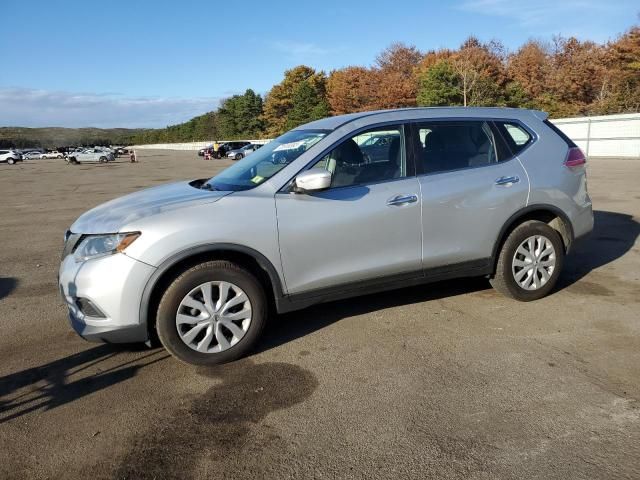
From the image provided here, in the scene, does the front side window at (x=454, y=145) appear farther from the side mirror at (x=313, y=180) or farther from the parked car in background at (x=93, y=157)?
the parked car in background at (x=93, y=157)

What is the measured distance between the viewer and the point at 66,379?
362 centimetres

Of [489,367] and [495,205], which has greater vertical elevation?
[495,205]

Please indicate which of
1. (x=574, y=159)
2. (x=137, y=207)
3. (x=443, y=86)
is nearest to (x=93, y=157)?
(x=443, y=86)

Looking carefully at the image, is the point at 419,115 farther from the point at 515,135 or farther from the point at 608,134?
the point at 608,134

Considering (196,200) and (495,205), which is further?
(495,205)

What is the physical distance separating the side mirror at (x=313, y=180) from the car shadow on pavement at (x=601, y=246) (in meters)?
2.81

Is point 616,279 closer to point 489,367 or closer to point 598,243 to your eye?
point 598,243

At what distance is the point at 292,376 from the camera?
3557 millimetres

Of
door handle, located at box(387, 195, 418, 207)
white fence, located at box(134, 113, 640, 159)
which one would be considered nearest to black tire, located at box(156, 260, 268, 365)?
door handle, located at box(387, 195, 418, 207)

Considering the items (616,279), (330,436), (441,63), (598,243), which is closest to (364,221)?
(330,436)

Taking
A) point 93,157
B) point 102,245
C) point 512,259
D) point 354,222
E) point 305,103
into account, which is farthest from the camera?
point 305,103

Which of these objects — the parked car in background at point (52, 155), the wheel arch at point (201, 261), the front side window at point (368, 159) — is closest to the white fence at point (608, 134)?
the front side window at point (368, 159)

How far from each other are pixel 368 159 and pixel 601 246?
14.5 ft

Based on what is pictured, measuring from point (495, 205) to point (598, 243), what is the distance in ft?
11.5
